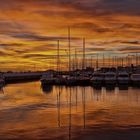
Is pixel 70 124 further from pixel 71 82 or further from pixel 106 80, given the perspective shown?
pixel 71 82

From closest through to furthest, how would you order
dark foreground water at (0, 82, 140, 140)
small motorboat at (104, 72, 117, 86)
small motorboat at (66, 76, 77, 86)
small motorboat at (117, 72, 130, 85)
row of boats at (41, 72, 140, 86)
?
dark foreground water at (0, 82, 140, 140) → small motorboat at (117, 72, 130, 85) → row of boats at (41, 72, 140, 86) → small motorboat at (104, 72, 117, 86) → small motorboat at (66, 76, 77, 86)

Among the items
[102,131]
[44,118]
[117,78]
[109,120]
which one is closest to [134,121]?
[109,120]

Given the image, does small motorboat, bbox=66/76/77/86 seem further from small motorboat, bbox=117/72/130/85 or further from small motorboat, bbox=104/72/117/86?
small motorboat, bbox=117/72/130/85

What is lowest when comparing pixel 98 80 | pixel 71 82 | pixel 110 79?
pixel 71 82

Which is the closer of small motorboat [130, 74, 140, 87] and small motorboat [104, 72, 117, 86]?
small motorboat [130, 74, 140, 87]

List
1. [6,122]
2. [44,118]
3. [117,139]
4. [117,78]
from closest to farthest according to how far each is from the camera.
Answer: [117,139] → [6,122] → [44,118] → [117,78]

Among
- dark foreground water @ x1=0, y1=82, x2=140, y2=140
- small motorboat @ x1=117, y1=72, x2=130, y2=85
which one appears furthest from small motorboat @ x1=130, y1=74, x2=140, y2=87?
dark foreground water @ x1=0, y1=82, x2=140, y2=140

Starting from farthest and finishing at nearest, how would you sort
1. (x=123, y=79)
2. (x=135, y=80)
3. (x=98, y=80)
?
(x=98, y=80) → (x=135, y=80) → (x=123, y=79)

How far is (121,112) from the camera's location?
32.3 m

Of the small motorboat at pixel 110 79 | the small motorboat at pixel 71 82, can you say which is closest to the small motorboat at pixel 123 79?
the small motorboat at pixel 110 79

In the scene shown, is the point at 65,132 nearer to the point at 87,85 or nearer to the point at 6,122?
the point at 6,122

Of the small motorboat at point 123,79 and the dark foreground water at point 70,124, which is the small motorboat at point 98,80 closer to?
the small motorboat at point 123,79

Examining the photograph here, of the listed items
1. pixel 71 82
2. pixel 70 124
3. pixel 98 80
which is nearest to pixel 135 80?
pixel 98 80

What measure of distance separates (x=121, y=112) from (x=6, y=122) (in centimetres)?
983
